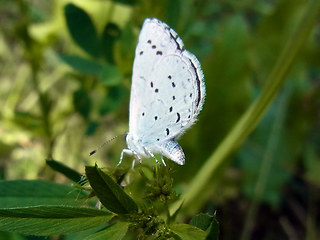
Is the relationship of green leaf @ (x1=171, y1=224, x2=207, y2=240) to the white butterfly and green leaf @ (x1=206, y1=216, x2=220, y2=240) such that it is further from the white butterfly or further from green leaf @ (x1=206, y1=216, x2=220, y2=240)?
the white butterfly

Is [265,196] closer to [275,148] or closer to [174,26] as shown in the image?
[275,148]

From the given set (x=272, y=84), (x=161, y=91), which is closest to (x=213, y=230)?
(x=161, y=91)

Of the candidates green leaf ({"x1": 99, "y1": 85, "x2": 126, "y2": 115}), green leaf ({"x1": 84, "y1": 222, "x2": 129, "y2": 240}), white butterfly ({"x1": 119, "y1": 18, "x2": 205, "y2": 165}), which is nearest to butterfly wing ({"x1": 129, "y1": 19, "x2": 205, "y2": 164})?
white butterfly ({"x1": 119, "y1": 18, "x2": 205, "y2": 165})

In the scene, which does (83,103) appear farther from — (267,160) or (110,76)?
(267,160)

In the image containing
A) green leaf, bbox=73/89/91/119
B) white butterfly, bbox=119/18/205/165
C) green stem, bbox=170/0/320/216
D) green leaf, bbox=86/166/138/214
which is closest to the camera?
green leaf, bbox=86/166/138/214

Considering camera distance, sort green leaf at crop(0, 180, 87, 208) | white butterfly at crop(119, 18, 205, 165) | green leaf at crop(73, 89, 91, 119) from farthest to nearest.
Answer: green leaf at crop(73, 89, 91, 119) → white butterfly at crop(119, 18, 205, 165) → green leaf at crop(0, 180, 87, 208)

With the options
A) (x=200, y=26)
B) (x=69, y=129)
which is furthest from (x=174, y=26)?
(x=69, y=129)

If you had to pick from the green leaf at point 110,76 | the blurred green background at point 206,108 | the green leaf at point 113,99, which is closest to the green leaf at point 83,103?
the blurred green background at point 206,108
